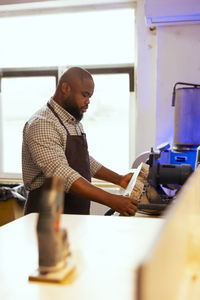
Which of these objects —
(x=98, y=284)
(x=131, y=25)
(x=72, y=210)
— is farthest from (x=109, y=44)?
(x=98, y=284)

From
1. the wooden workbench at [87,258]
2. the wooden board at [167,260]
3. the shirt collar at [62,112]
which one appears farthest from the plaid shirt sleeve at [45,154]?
the wooden board at [167,260]

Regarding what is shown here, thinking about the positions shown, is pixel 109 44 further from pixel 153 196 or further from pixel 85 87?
pixel 153 196

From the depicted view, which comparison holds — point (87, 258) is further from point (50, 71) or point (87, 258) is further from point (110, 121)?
point (50, 71)

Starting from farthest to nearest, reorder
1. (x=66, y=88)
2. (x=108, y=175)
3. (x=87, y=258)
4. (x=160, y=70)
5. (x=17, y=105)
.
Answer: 1. (x=17, y=105)
2. (x=160, y=70)
3. (x=108, y=175)
4. (x=66, y=88)
5. (x=87, y=258)

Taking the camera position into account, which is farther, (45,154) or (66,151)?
(66,151)

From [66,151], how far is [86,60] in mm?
2094

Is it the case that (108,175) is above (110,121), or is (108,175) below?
below

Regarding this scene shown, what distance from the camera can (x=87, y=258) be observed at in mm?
1001

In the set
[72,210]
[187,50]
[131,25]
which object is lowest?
[72,210]

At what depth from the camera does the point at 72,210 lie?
2264mm

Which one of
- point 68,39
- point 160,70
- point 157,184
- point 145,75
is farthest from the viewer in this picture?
point 68,39

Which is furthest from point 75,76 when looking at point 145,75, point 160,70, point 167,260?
point 167,260

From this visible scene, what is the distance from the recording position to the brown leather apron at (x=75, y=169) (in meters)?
2.24

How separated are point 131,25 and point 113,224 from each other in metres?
3.08
